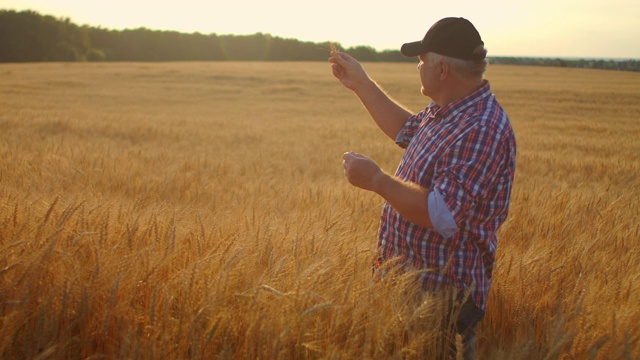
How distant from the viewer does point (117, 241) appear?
2.03m

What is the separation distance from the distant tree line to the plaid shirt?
4506 centimetres

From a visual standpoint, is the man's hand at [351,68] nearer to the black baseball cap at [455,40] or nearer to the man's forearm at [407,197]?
the black baseball cap at [455,40]

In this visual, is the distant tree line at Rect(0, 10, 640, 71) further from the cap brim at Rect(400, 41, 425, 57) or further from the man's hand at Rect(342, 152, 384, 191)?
the man's hand at Rect(342, 152, 384, 191)

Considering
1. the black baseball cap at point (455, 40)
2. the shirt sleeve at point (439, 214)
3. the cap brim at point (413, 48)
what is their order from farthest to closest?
the cap brim at point (413, 48)
the black baseball cap at point (455, 40)
the shirt sleeve at point (439, 214)

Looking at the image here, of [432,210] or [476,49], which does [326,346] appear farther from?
[476,49]

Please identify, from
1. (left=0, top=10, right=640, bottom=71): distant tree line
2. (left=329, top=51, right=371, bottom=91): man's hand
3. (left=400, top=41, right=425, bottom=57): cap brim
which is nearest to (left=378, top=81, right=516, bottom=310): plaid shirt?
(left=400, top=41, right=425, bottom=57): cap brim

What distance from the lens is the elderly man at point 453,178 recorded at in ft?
5.79

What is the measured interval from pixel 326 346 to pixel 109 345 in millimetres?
572

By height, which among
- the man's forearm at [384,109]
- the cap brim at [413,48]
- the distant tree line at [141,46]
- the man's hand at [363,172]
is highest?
the distant tree line at [141,46]

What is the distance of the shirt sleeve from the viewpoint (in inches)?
67.7

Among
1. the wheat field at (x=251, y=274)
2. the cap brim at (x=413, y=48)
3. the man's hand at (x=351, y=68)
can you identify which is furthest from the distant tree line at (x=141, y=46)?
the cap brim at (x=413, y=48)

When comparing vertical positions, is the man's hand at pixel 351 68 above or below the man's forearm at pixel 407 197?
above

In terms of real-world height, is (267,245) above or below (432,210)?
below

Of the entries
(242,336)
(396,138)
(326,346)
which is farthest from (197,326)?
(396,138)
